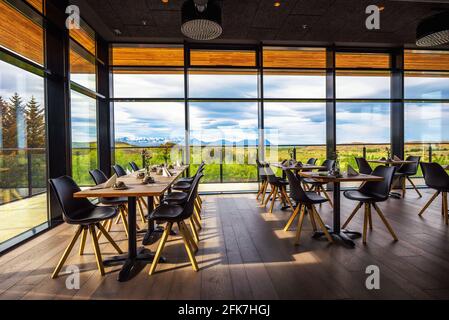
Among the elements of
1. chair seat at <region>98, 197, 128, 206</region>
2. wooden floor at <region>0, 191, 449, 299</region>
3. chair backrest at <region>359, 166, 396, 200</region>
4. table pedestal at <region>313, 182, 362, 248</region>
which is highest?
chair backrest at <region>359, 166, 396, 200</region>

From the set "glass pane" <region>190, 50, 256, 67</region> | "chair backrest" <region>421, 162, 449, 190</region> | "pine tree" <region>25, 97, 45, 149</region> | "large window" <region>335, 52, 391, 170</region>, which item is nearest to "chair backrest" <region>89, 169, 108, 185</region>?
"pine tree" <region>25, 97, 45, 149</region>

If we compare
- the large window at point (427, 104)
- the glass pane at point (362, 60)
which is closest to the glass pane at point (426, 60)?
the large window at point (427, 104)

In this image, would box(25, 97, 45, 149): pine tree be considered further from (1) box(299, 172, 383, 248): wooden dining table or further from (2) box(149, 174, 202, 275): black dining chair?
(1) box(299, 172, 383, 248): wooden dining table

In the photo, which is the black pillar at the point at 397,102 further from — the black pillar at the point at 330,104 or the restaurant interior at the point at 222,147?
the black pillar at the point at 330,104

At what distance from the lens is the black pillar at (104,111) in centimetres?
586

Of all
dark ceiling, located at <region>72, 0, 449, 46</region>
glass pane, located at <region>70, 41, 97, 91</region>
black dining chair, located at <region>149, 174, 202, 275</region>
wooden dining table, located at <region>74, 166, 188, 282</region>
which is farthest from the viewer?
glass pane, located at <region>70, 41, 97, 91</region>

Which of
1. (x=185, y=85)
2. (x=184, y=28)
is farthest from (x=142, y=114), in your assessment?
(x=184, y=28)

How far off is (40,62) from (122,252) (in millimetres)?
3246

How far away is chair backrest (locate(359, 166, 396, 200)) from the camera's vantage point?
3295 mm

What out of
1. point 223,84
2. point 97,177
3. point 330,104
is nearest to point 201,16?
point 223,84

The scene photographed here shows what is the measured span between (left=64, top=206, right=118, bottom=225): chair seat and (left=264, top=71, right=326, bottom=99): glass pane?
15.8 feet

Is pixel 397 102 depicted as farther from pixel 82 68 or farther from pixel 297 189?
pixel 82 68

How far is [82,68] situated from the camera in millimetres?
5121

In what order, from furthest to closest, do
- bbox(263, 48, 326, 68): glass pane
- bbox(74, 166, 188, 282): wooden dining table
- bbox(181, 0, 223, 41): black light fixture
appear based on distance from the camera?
bbox(263, 48, 326, 68): glass pane
bbox(181, 0, 223, 41): black light fixture
bbox(74, 166, 188, 282): wooden dining table
